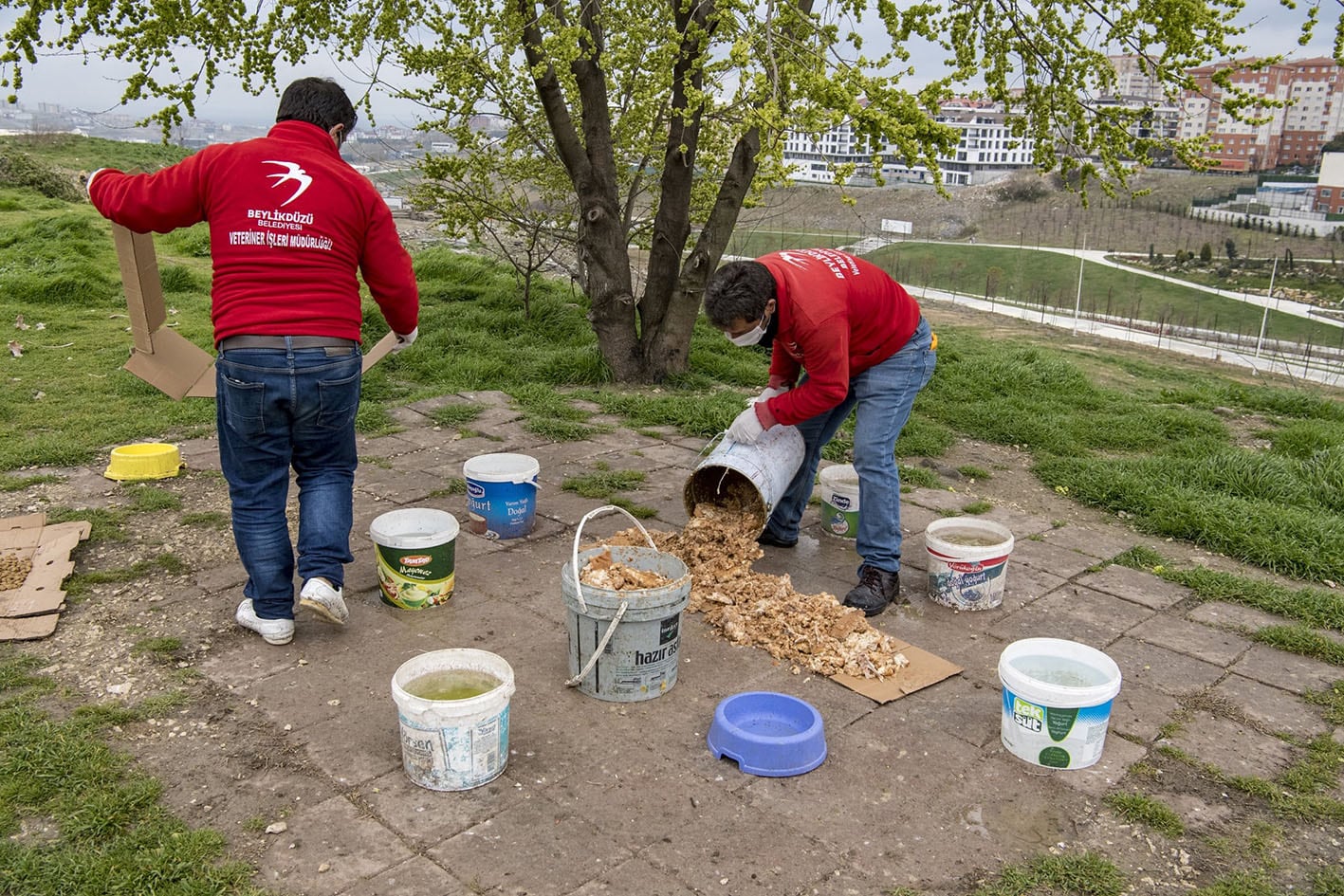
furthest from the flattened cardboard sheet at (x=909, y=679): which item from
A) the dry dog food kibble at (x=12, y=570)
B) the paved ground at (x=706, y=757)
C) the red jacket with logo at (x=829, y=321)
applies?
the dry dog food kibble at (x=12, y=570)

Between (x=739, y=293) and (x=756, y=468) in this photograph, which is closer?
(x=739, y=293)

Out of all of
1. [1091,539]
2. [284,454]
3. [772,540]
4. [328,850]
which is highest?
[284,454]

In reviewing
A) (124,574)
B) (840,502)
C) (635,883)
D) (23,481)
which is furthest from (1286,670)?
(23,481)

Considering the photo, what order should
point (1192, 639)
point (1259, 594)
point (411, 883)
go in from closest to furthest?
point (411, 883), point (1192, 639), point (1259, 594)

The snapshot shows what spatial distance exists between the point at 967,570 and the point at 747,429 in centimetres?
114

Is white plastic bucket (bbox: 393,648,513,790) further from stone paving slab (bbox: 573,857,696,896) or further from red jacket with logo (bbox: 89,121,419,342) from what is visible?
red jacket with logo (bbox: 89,121,419,342)

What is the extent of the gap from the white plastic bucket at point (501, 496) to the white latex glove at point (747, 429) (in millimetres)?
1109

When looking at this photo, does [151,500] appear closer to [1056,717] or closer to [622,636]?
[622,636]

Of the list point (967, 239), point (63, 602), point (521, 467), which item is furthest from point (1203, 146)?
point (967, 239)

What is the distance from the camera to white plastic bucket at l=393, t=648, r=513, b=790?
9.49 ft

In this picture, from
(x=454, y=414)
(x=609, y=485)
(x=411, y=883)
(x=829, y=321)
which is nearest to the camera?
(x=411, y=883)

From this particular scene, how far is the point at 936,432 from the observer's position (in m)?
7.27

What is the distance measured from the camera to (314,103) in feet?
12.1

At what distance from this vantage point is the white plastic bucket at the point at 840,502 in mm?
5227
